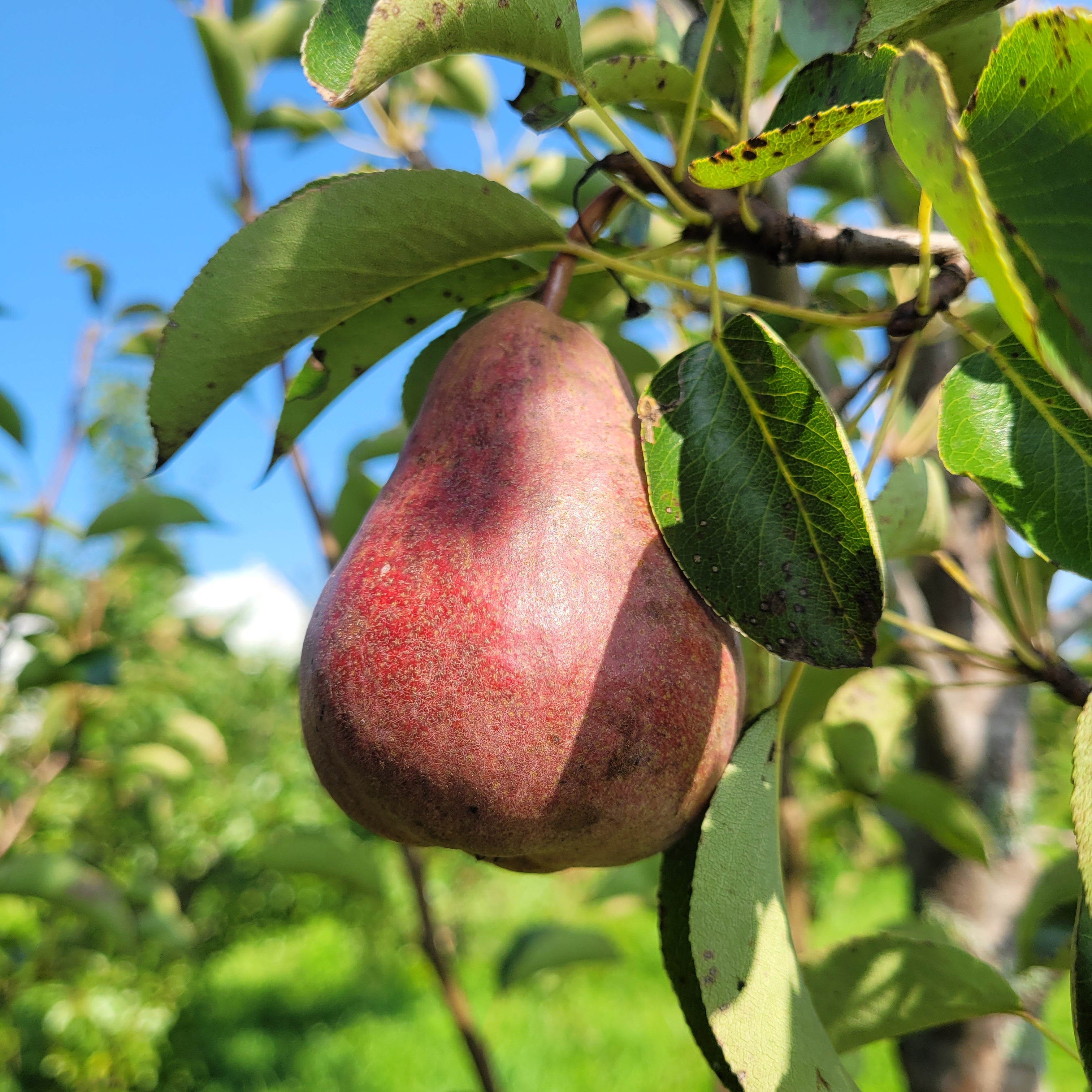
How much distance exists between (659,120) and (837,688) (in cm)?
59

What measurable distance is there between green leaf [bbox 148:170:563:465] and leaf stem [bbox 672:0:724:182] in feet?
0.31

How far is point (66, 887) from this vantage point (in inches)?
65.1

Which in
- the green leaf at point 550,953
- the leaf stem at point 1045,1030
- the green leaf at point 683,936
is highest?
the green leaf at point 683,936

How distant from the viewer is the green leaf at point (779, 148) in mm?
486

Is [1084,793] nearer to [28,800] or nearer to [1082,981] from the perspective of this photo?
[1082,981]

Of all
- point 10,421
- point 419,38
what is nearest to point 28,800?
point 10,421

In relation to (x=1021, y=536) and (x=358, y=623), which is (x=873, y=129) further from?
(x=358, y=623)

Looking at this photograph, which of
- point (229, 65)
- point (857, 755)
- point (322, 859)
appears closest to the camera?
point (857, 755)

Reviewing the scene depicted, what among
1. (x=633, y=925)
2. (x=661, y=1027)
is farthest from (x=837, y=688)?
(x=633, y=925)

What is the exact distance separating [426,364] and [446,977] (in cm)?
92

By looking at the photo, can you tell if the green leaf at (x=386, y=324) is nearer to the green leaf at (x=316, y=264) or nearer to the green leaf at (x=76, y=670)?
the green leaf at (x=316, y=264)

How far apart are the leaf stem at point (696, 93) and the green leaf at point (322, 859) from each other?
1.19 metres

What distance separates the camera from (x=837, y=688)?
1.00m

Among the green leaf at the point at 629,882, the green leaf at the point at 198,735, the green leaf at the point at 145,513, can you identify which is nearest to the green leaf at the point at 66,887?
the green leaf at the point at 145,513
